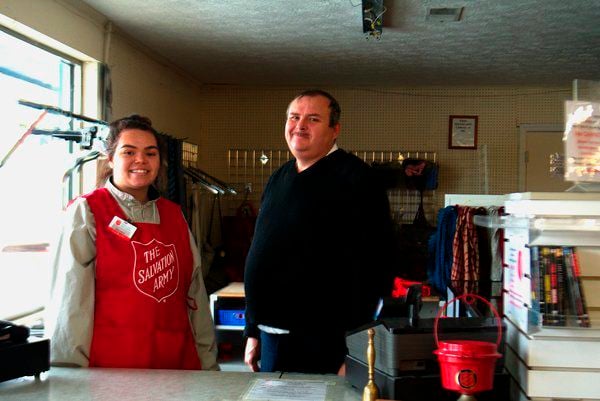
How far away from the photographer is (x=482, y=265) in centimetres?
386

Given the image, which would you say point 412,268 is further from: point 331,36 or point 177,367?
point 177,367

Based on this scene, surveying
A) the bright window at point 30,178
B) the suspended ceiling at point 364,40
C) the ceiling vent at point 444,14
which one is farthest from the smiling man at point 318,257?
the ceiling vent at point 444,14

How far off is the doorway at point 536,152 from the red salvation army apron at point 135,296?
4.54m

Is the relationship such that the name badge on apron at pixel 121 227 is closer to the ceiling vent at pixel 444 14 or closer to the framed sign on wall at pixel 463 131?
the ceiling vent at pixel 444 14

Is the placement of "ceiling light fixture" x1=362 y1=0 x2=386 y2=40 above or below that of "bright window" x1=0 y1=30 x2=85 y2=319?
above

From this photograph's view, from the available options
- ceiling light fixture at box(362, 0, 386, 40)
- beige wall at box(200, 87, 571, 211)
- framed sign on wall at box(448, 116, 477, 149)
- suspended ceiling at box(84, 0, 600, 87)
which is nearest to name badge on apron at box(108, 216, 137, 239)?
suspended ceiling at box(84, 0, 600, 87)

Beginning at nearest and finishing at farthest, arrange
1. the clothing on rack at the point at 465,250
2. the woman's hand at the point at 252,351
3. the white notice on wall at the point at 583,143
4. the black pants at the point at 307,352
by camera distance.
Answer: the white notice on wall at the point at 583,143, the black pants at the point at 307,352, the woman's hand at the point at 252,351, the clothing on rack at the point at 465,250

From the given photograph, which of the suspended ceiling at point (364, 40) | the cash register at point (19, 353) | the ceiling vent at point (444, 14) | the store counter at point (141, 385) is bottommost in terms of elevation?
the store counter at point (141, 385)

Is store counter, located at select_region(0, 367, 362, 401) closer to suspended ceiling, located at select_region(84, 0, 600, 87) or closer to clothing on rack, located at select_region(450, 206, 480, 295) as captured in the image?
suspended ceiling, located at select_region(84, 0, 600, 87)

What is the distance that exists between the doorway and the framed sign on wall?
461mm

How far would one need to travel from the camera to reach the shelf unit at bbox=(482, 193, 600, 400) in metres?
1.15

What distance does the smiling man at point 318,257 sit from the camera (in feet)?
6.06

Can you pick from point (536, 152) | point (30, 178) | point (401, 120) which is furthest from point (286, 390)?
point (536, 152)

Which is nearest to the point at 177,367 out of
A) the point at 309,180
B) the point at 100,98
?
the point at 309,180
